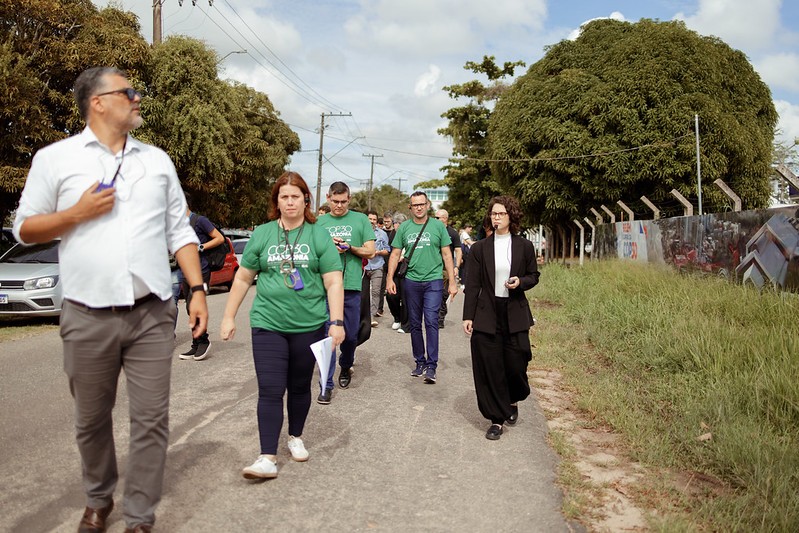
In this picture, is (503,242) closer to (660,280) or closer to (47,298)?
(660,280)

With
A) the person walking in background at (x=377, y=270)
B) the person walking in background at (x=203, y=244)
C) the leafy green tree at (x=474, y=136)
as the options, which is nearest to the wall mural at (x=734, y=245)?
the person walking in background at (x=377, y=270)

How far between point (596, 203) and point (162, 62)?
16943mm

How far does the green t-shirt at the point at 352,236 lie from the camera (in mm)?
6738

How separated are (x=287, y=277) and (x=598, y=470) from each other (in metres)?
2.35

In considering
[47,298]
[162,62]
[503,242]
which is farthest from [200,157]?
[503,242]

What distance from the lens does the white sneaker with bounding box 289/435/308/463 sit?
A: 4660 mm

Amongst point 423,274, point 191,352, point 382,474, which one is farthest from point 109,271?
point 191,352

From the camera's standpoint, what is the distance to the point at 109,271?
10.3 ft

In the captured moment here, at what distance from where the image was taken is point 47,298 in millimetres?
11172

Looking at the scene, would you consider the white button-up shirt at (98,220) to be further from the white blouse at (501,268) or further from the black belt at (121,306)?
the white blouse at (501,268)

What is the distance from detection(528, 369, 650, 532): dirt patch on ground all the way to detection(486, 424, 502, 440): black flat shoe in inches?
19.8

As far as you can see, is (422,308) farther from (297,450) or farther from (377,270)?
(297,450)

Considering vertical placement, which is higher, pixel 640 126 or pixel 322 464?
pixel 640 126

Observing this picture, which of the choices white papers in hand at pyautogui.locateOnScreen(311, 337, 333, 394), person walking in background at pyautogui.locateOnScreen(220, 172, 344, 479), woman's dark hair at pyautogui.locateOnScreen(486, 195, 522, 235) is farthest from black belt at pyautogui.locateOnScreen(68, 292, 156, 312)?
woman's dark hair at pyautogui.locateOnScreen(486, 195, 522, 235)
